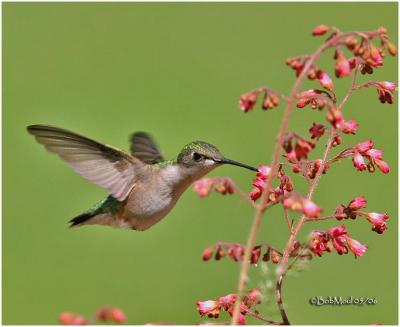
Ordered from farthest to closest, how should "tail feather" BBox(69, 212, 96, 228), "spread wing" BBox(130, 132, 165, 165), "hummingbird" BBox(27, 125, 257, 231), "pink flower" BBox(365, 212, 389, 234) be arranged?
1. "spread wing" BBox(130, 132, 165, 165)
2. "tail feather" BBox(69, 212, 96, 228)
3. "hummingbird" BBox(27, 125, 257, 231)
4. "pink flower" BBox(365, 212, 389, 234)

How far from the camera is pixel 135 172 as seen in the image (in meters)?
4.23

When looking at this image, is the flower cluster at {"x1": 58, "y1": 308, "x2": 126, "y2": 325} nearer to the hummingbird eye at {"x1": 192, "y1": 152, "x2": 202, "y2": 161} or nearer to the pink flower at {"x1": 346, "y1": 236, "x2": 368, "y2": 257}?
the pink flower at {"x1": 346, "y1": 236, "x2": 368, "y2": 257}

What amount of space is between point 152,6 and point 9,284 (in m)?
6.73

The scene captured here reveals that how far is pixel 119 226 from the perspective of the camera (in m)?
4.38

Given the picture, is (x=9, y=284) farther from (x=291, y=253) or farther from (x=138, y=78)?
(x=291, y=253)

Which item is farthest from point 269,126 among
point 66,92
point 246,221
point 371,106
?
point 66,92

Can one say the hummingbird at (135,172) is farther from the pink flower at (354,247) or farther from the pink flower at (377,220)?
the pink flower at (354,247)

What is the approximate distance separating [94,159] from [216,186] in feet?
5.81

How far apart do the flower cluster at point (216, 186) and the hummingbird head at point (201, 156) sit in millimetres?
1677

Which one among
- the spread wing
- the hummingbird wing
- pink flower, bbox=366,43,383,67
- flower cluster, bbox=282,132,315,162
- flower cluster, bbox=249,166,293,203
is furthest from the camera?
the spread wing

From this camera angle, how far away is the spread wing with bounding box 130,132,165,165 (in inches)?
179

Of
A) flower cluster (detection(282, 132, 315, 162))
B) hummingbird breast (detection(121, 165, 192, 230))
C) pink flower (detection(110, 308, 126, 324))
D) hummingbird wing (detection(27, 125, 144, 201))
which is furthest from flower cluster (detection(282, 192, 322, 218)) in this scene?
hummingbird breast (detection(121, 165, 192, 230))

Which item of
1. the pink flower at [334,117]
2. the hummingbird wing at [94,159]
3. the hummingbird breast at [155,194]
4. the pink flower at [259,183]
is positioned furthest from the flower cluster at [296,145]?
the hummingbird breast at [155,194]

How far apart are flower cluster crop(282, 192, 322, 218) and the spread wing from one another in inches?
98.5
